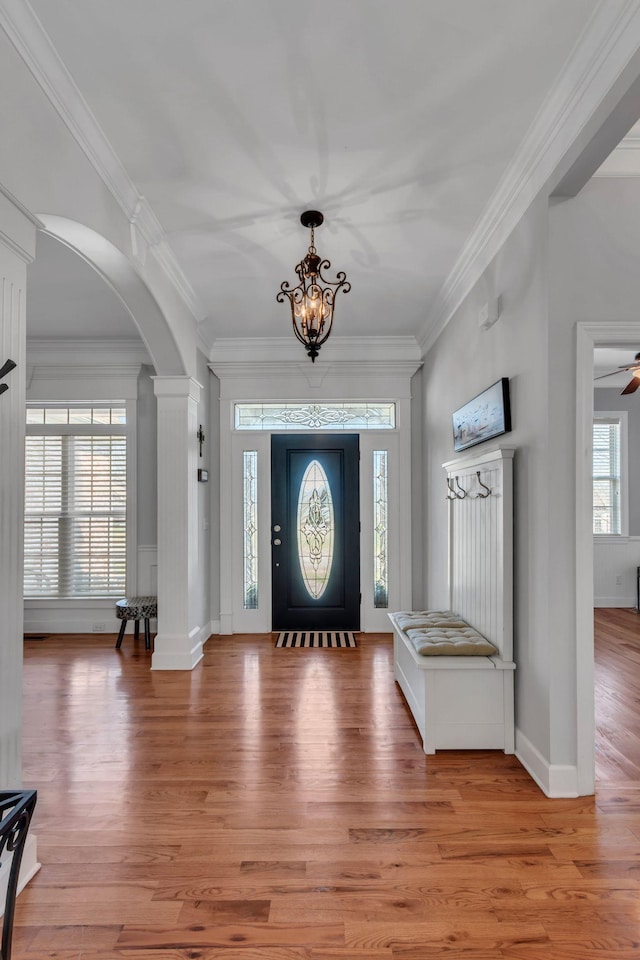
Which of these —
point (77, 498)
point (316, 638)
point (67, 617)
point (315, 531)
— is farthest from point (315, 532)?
point (67, 617)

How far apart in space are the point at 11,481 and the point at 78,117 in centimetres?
148

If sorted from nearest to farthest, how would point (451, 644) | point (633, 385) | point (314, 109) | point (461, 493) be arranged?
point (314, 109) < point (451, 644) < point (461, 493) < point (633, 385)

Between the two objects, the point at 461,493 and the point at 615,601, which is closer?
the point at 461,493

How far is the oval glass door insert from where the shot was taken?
551 cm

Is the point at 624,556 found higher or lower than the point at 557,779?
higher

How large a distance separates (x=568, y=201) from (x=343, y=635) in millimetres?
4049

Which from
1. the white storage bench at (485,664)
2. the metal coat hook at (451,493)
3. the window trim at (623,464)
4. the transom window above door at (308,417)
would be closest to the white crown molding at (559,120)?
the white storage bench at (485,664)

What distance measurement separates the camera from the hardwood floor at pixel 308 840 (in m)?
1.67

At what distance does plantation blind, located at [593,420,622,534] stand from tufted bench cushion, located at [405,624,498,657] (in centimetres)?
446

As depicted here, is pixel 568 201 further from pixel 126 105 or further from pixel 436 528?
pixel 436 528

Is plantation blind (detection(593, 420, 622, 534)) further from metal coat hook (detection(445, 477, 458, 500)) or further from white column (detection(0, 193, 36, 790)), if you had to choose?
white column (detection(0, 193, 36, 790))

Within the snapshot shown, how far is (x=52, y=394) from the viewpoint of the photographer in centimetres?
557

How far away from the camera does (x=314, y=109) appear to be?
88.4 inches

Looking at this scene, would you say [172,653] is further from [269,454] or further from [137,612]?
[269,454]
